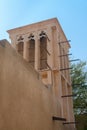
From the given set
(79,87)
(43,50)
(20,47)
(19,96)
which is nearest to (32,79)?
(19,96)

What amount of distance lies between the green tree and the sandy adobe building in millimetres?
5206

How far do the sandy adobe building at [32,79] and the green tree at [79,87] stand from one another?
5206mm

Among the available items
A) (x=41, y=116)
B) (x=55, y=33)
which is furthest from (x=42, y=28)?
(x=41, y=116)

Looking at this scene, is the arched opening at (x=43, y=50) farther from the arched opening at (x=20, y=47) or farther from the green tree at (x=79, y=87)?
the green tree at (x=79, y=87)

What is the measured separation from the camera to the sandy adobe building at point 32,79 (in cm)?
370

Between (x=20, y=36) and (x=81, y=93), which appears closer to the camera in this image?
(x=20, y=36)

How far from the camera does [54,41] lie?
32.7 feet

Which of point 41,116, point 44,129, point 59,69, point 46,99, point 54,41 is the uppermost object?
point 54,41

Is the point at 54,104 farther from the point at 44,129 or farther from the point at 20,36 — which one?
the point at 20,36

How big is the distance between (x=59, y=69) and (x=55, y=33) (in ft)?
6.63

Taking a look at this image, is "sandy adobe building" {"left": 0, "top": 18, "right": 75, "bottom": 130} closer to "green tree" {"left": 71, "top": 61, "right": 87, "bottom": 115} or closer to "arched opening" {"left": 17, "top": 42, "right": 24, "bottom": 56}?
"arched opening" {"left": 17, "top": 42, "right": 24, "bottom": 56}

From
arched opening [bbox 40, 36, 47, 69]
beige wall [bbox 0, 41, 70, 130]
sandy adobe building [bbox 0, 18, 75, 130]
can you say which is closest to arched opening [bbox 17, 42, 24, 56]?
sandy adobe building [bbox 0, 18, 75, 130]

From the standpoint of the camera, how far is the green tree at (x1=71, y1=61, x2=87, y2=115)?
51.4 ft

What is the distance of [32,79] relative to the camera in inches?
200
